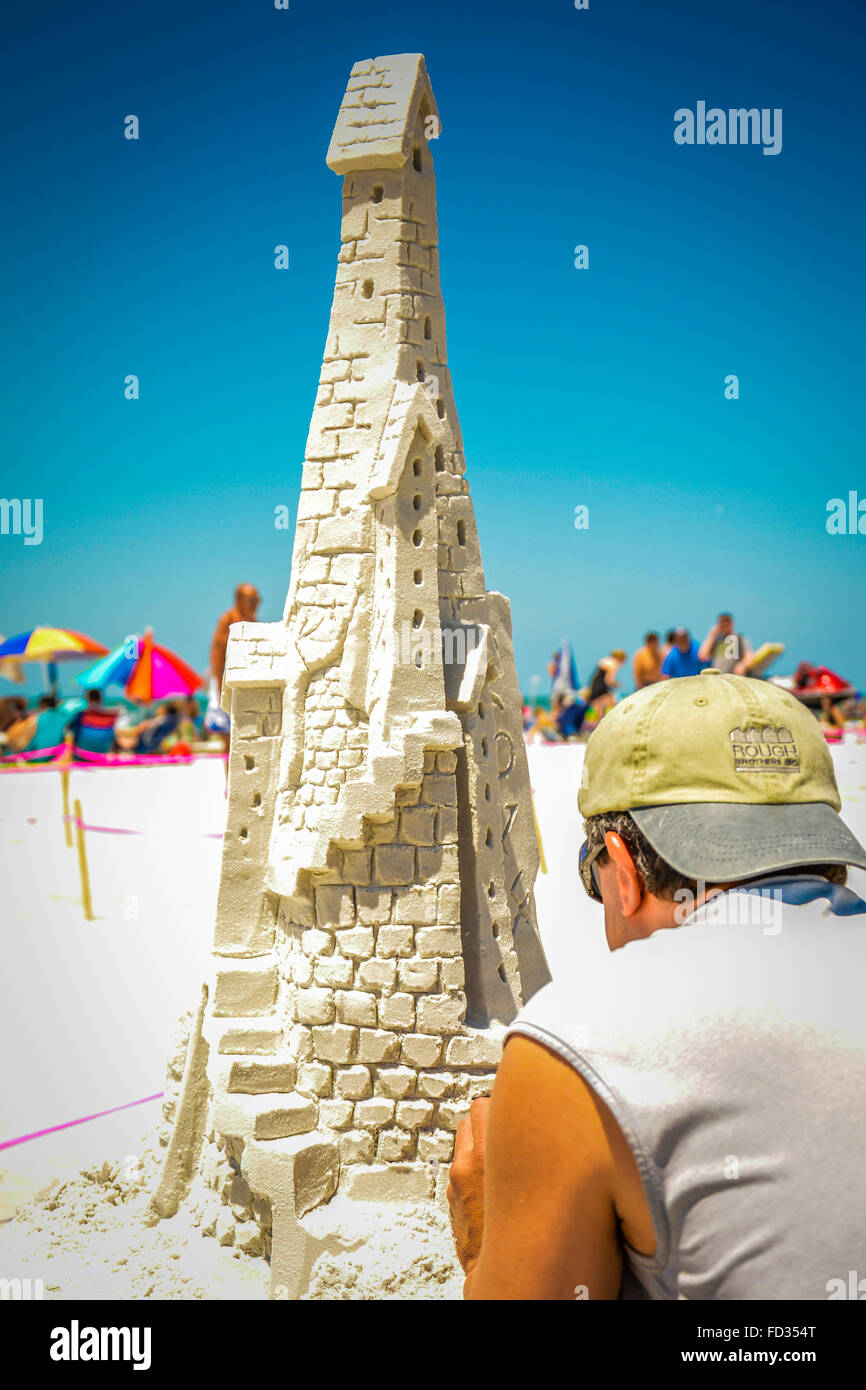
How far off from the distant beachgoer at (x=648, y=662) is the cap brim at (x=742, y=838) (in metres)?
10.5

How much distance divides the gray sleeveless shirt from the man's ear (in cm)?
27

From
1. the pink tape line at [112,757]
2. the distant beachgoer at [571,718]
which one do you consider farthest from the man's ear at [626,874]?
the distant beachgoer at [571,718]

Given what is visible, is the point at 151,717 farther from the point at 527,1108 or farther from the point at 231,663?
the point at 527,1108

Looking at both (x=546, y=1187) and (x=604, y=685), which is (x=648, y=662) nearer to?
(x=604, y=685)

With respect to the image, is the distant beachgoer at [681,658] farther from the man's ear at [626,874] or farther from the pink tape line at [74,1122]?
the man's ear at [626,874]

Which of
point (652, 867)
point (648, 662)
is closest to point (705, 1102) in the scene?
point (652, 867)

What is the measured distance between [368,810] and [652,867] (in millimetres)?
2492

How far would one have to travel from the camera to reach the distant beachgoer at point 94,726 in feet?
59.8

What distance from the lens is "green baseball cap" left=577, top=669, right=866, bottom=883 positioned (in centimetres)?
158

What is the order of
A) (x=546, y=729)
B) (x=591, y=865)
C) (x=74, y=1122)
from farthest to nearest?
(x=546, y=729) < (x=74, y=1122) < (x=591, y=865)

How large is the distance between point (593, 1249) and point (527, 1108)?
214mm

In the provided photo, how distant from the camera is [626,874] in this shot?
66.9 inches
